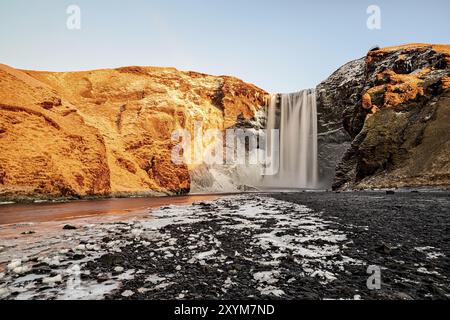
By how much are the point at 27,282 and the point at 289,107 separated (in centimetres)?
5979

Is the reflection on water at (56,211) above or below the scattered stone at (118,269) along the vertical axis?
below

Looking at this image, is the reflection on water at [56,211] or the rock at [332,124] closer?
the reflection on water at [56,211]

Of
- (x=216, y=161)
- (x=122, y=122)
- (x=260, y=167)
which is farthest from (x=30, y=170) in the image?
(x=260, y=167)

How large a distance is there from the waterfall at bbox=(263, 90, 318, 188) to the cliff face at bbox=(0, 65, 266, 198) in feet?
26.0

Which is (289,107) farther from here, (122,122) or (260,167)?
(122,122)

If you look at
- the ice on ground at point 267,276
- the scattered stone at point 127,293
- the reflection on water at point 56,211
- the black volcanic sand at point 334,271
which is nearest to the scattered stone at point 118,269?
the black volcanic sand at point 334,271

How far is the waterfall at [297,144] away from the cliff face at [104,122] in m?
7.94

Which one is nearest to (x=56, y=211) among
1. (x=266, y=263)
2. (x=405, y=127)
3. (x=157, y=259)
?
(x=157, y=259)

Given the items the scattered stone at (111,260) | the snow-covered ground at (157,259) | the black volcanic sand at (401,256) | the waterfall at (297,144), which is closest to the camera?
the black volcanic sand at (401,256)

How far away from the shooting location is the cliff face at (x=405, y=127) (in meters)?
→ 23.5

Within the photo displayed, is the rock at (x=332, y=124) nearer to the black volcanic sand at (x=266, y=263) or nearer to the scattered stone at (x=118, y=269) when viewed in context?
the black volcanic sand at (x=266, y=263)

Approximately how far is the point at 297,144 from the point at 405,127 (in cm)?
2922
